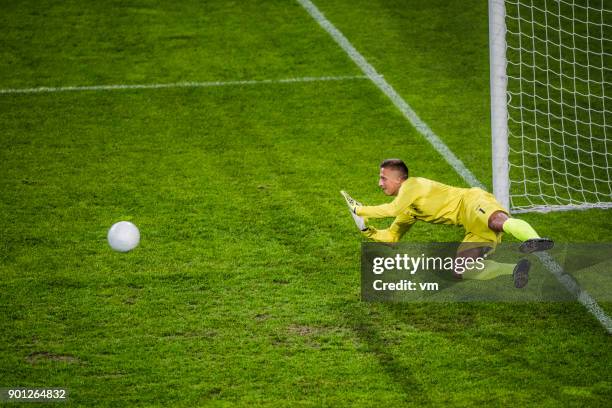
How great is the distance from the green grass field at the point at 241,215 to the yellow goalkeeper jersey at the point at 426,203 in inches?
26.1

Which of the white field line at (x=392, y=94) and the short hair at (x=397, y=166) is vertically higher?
the white field line at (x=392, y=94)

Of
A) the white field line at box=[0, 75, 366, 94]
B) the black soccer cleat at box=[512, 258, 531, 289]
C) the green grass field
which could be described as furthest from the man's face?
the white field line at box=[0, 75, 366, 94]

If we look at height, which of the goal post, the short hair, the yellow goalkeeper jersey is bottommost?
the yellow goalkeeper jersey

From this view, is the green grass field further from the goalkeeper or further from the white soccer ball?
the goalkeeper

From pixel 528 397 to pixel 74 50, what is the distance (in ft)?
28.2

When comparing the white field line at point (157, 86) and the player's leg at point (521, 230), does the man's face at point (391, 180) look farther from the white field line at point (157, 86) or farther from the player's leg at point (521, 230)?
the white field line at point (157, 86)

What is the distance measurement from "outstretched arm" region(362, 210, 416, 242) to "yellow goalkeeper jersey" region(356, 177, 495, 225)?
140 mm

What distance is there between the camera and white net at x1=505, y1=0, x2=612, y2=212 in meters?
9.23

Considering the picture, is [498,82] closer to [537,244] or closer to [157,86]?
[537,244]

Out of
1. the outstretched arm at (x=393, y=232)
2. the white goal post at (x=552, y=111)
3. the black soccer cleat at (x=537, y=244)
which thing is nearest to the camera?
the black soccer cleat at (x=537, y=244)

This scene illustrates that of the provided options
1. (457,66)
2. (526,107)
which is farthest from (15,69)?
(526,107)

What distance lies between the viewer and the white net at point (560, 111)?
923 cm

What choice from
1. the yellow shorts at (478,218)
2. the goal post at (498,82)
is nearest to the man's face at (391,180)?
the yellow shorts at (478,218)

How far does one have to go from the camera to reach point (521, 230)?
683 cm
